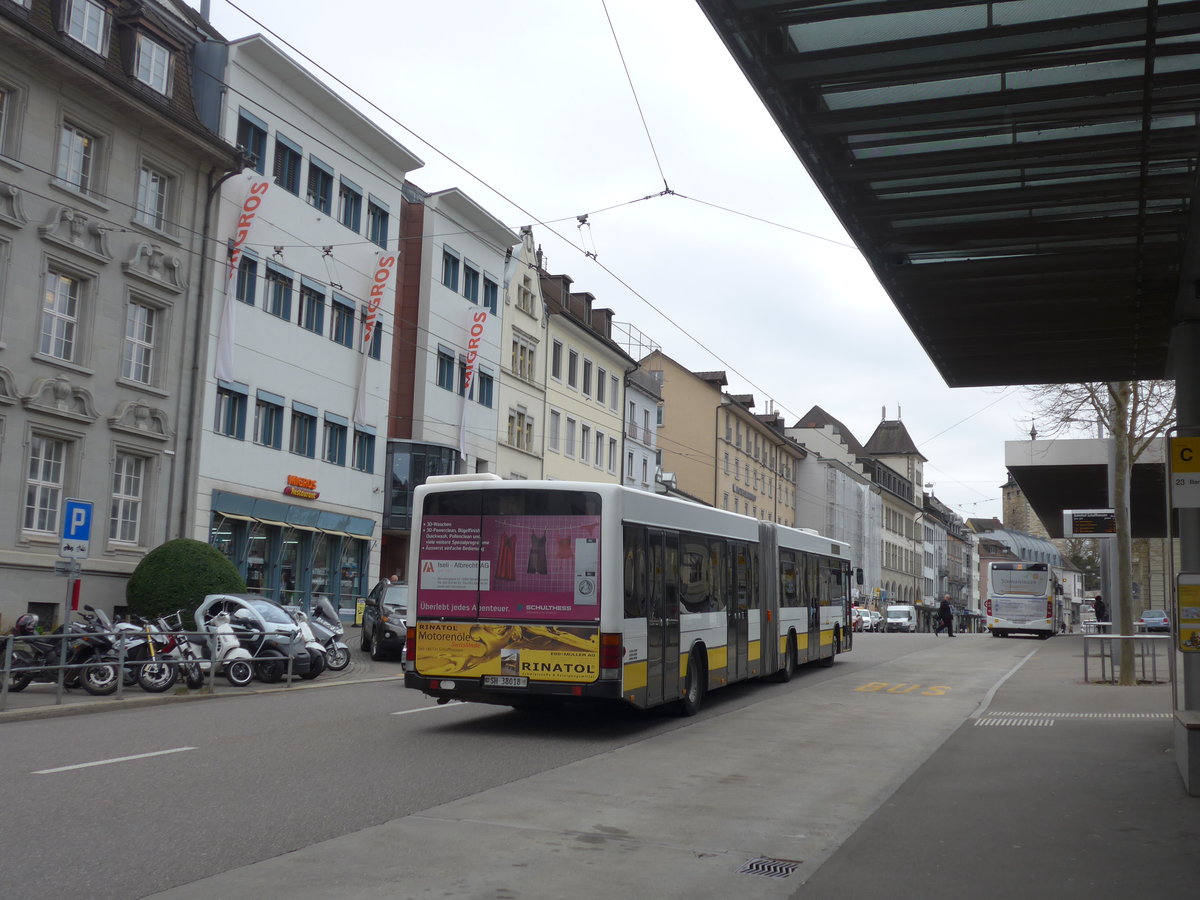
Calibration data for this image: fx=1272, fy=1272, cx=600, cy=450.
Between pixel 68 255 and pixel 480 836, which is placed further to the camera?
pixel 68 255

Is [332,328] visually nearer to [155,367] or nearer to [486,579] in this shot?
[155,367]

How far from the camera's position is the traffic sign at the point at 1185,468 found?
34.9ft

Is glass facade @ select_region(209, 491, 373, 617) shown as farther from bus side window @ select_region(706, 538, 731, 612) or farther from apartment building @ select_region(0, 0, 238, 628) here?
bus side window @ select_region(706, 538, 731, 612)

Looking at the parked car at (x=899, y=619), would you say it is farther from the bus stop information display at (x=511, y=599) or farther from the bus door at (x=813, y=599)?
the bus stop information display at (x=511, y=599)

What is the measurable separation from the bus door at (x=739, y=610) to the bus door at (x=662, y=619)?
2733 mm

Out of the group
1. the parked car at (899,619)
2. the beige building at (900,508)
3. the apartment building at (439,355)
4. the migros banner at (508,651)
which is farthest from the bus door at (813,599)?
the beige building at (900,508)

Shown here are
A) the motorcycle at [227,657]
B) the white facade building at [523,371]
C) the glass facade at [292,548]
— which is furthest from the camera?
the white facade building at [523,371]

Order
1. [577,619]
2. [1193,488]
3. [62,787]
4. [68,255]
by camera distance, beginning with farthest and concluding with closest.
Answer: [68,255], [577,619], [1193,488], [62,787]

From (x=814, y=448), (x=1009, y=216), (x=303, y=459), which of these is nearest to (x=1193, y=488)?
(x=1009, y=216)

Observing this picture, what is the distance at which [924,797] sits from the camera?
9945 millimetres

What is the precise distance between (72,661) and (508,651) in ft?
25.0

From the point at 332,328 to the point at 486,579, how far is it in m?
22.9

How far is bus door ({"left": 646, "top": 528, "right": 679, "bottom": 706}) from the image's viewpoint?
14759 mm

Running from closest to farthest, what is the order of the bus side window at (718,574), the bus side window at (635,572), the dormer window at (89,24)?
1. the bus side window at (635,572)
2. the bus side window at (718,574)
3. the dormer window at (89,24)
